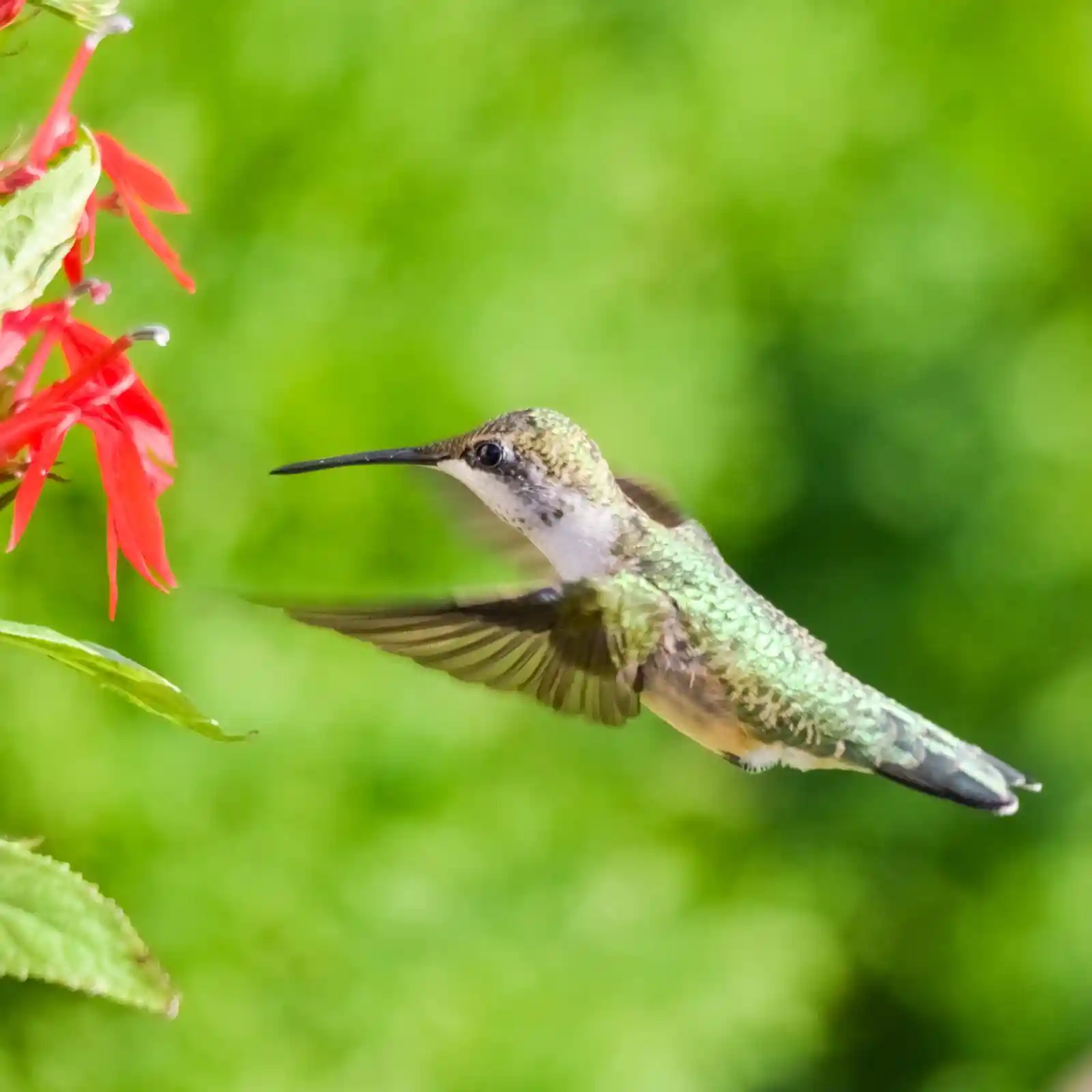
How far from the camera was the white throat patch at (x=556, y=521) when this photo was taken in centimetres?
70

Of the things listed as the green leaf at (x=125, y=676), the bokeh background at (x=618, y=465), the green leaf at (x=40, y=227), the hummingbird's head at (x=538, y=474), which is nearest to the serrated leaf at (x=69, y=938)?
the green leaf at (x=125, y=676)

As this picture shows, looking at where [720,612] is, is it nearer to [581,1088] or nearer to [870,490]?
[581,1088]

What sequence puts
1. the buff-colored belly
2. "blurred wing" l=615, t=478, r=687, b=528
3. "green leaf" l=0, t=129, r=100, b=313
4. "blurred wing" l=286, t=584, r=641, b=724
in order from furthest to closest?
"blurred wing" l=615, t=478, r=687, b=528 → the buff-colored belly → "blurred wing" l=286, t=584, r=641, b=724 → "green leaf" l=0, t=129, r=100, b=313

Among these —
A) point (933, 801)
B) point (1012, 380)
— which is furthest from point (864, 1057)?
point (1012, 380)

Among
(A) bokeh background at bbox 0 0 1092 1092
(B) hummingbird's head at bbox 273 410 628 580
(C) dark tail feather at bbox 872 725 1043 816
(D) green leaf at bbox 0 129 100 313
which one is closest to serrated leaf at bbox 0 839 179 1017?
(D) green leaf at bbox 0 129 100 313

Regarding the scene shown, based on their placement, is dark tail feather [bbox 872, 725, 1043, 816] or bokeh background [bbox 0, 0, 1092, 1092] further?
bokeh background [bbox 0, 0, 1092, 1092]

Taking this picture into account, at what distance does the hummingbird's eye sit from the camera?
701 millimetres

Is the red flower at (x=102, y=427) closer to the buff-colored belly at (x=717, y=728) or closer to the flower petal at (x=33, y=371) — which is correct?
the flower petal at (x=33, y=371)

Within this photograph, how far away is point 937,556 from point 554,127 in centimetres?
73

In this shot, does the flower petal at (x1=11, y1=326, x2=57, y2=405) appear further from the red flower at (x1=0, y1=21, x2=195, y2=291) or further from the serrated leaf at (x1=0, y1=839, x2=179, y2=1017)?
the serrated leaf at (x1=0, y1=839, x2=179, y2=1017)

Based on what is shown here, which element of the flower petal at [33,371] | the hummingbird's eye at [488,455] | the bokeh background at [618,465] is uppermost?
the flower petal at [33,371]

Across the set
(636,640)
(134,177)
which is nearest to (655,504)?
(636,640)

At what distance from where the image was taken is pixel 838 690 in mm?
785

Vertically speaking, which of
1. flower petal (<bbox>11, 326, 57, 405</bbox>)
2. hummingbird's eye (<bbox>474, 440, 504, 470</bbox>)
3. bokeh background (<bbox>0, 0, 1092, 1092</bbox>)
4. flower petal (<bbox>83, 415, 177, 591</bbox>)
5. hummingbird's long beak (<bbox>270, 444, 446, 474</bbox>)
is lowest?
bokeh background (<bbox>0, 0, 1092, 1092</bbox>)
